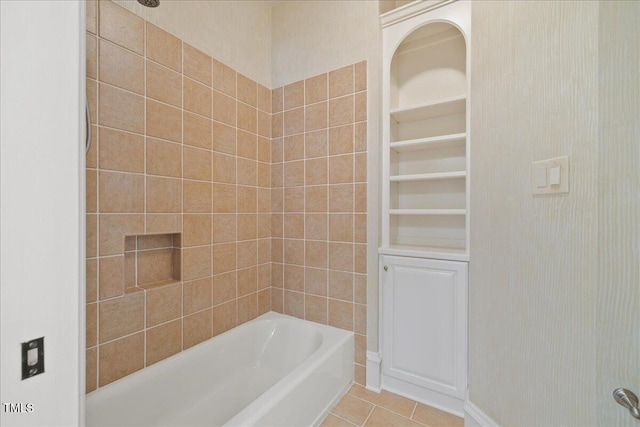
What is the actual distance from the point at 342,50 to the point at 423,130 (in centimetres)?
81

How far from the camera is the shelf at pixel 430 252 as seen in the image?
1.58 m

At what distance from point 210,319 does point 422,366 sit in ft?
4.53

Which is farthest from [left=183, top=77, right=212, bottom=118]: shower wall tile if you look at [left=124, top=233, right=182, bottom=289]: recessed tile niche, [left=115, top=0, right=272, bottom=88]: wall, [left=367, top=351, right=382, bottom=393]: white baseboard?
[left=367, top=351, right=382, bottom=393]: white baseboard

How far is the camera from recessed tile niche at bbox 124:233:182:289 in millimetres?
1464

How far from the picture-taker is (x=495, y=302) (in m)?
1.27

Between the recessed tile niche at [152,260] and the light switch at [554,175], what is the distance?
5.99 ft

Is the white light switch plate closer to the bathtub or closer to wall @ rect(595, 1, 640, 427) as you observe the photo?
wall @ rect(595, 1, 640, 427)

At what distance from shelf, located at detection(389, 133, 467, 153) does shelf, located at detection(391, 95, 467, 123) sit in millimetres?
189

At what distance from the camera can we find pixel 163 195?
5.02 ft

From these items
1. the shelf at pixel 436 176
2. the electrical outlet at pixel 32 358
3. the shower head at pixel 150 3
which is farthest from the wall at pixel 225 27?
the electrical outlet at pixel 32 358

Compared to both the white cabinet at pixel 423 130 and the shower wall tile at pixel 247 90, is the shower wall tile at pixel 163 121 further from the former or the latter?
the white cabinet at pixel 423 130

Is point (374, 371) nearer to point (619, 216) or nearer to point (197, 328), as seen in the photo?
point (197, 328)

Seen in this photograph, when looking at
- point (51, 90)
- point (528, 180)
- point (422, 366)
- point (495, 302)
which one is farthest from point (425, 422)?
point (51, 90)

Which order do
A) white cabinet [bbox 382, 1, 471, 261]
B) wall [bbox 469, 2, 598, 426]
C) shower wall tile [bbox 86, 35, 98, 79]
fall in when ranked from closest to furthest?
1. wall [bbox 469, 2, 598, 426]
2. shower wall tile [bbox 86, 35, 98, 79]
3. white cabinet [bbox 382, 1, 471, 261]
